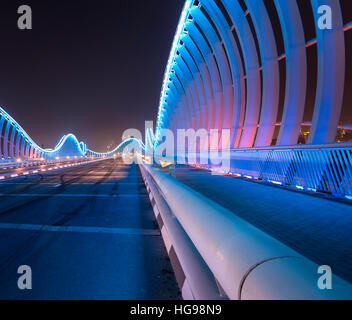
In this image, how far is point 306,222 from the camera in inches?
168

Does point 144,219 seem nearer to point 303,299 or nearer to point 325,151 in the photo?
point 303,299

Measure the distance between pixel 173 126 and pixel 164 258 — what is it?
46.6 m

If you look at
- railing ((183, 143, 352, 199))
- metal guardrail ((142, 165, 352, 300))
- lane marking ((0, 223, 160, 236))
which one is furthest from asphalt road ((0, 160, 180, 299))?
railing ((183, 143, 352, 199))

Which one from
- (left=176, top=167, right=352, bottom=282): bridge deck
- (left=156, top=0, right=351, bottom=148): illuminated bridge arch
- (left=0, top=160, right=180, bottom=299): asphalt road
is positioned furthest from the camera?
(left=156, top=0, right=351, bottom=148): illuminated bridge arch

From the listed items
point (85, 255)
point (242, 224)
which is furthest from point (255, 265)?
point (85, 255)

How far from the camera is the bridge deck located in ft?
9.53

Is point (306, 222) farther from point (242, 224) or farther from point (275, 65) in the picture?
point (275, 65)

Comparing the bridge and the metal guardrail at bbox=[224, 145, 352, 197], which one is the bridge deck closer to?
the bridge

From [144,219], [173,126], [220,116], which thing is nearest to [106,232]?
[144,219]

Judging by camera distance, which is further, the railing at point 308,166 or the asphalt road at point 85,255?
the railing at point 308,166

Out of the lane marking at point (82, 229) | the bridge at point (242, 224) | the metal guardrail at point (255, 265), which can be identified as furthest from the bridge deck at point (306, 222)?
the lane marking at point (82, 229)

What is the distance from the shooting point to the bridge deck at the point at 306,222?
2904 mm

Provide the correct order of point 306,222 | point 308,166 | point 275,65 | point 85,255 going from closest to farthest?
point 85,255
point 306,222
point 308,166
point 275,65

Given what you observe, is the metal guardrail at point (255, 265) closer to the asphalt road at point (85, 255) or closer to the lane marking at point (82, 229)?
the asphalt road at point (85, 255)
